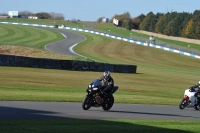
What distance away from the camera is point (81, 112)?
19031mm

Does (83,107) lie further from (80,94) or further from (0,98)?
(80,94)

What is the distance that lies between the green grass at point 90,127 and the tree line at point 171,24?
10964 cm

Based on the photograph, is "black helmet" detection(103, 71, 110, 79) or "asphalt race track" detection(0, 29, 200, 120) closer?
"asphalt race track" detection(0, 29, 200, 120)

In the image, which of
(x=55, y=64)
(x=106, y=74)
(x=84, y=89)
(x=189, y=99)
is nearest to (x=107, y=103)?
(x=106, y=74)

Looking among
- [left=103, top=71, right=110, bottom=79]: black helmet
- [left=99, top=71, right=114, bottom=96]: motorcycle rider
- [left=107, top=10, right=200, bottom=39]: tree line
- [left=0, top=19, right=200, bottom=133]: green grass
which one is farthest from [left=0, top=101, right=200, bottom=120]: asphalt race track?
[left=107, top=10, right=200, bottom=39]: tree line

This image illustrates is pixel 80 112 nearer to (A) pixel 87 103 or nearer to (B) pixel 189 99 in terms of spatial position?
(A) pixel 87 103

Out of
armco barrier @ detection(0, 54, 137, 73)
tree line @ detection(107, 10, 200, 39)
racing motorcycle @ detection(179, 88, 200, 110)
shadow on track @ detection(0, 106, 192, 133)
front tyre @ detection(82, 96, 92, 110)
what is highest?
shadow on track @ detection(0, 106, 192, 133)

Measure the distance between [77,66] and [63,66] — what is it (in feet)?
5.10

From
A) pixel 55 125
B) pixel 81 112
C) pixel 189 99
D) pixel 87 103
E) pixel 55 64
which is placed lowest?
pixel 55 64

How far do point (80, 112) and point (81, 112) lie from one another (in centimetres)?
4

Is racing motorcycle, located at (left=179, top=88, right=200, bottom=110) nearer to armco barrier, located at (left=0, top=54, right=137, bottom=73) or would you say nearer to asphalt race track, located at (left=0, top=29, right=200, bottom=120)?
asphalt race track, located at (left=0, top=29, right=200, bottom=120)

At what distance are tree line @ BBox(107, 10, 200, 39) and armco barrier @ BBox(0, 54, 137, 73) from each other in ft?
270

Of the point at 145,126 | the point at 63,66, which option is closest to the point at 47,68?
the point at 63,66

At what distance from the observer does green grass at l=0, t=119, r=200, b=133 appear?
1322 centimetres
